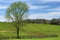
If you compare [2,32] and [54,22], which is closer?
[2,32]

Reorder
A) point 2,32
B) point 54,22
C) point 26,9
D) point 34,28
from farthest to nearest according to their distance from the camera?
point 54,22 → point 34,28 → point 2,32 → point 26,9

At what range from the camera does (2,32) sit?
304 feet

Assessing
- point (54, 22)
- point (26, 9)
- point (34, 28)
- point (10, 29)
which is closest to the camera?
point (26, 9)

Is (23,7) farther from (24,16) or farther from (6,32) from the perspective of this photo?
(6,32)

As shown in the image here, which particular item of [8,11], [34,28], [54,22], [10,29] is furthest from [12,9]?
[54,22]

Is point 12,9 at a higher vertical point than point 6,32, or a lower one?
higher

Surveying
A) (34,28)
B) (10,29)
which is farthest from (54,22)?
(10,29)

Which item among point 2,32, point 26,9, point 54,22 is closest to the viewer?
point 26,9

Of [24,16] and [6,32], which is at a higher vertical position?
[24,16]

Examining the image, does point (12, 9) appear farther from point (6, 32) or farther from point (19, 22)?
point (6, 32)

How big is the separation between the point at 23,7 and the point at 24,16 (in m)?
3.46

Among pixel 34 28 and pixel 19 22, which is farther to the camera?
pixel 34 28

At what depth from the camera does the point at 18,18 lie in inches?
3270

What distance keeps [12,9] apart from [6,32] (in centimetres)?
1455
